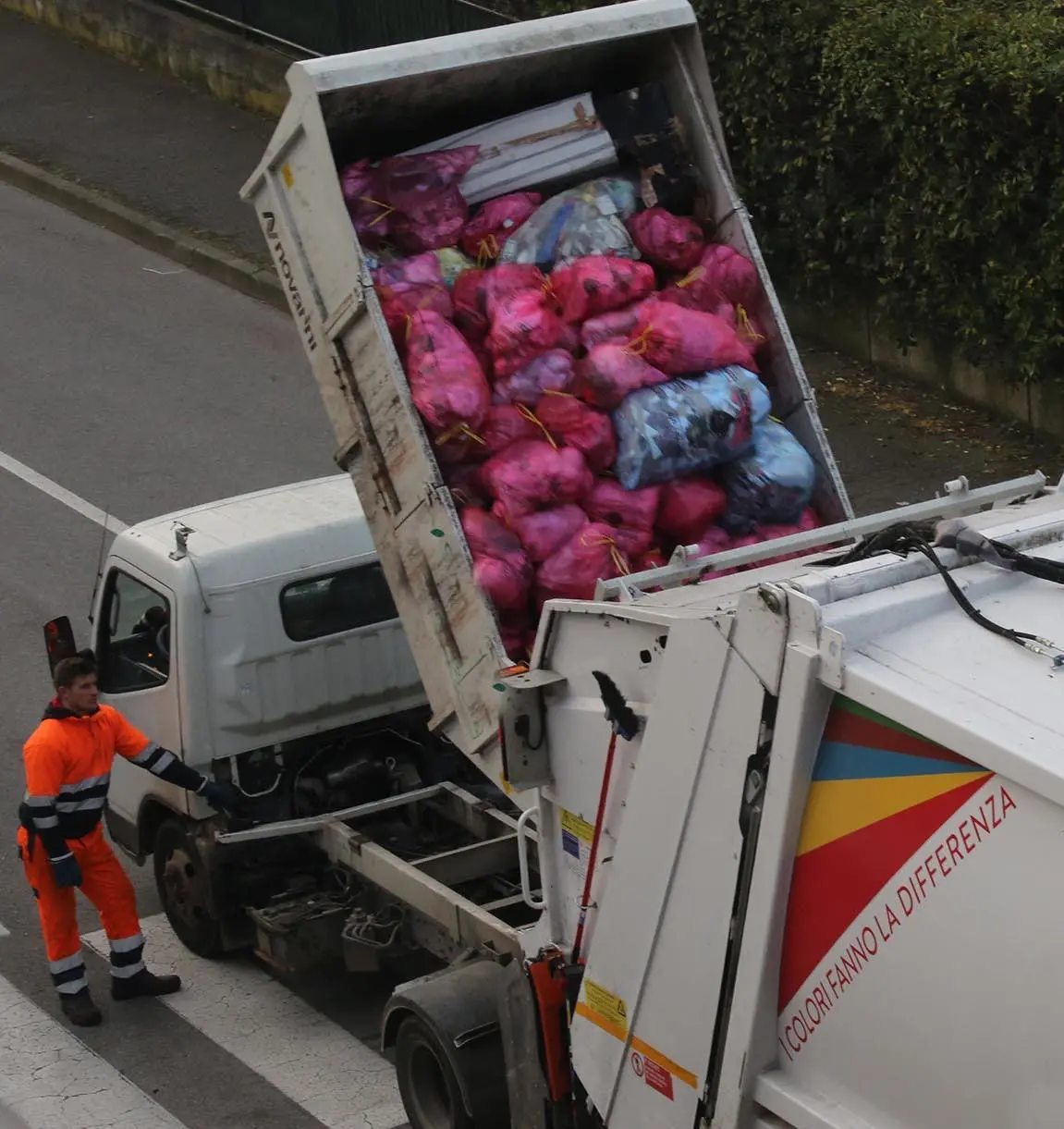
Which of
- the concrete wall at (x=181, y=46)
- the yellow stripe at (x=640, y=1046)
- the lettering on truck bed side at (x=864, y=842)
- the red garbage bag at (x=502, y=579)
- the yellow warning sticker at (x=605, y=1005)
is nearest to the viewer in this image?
the lettering on truck bed side at (x=864, y=842)

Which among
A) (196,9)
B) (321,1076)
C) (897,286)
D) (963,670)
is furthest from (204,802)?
(196,9)

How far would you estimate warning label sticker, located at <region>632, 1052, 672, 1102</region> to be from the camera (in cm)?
484

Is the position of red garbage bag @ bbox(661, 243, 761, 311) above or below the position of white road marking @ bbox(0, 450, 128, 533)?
above

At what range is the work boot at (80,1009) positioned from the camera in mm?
7379

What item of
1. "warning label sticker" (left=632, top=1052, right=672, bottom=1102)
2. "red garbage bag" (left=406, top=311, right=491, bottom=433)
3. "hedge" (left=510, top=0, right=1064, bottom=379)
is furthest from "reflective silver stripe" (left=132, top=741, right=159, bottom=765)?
"hedge" (left=510, top=0, right=1064, bottom=379)

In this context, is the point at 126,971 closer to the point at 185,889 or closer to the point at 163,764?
the point at 185,889

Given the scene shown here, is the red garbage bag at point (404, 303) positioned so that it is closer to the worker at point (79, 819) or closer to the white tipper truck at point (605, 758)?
the white tipper truck at point (605, 758)

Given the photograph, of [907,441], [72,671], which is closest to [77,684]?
[72,671]

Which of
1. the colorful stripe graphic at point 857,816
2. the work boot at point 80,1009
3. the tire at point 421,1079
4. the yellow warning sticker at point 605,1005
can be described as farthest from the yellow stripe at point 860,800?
the work boot at point 80,1009

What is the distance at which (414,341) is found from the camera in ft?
20.4

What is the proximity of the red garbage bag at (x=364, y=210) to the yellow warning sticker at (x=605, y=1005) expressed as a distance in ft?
8.98

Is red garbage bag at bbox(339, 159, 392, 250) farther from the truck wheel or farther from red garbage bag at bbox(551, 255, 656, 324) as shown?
the truck wheel

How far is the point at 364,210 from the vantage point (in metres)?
6.57

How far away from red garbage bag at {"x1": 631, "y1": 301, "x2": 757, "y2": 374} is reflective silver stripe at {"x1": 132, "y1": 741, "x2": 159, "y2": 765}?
2475mm
